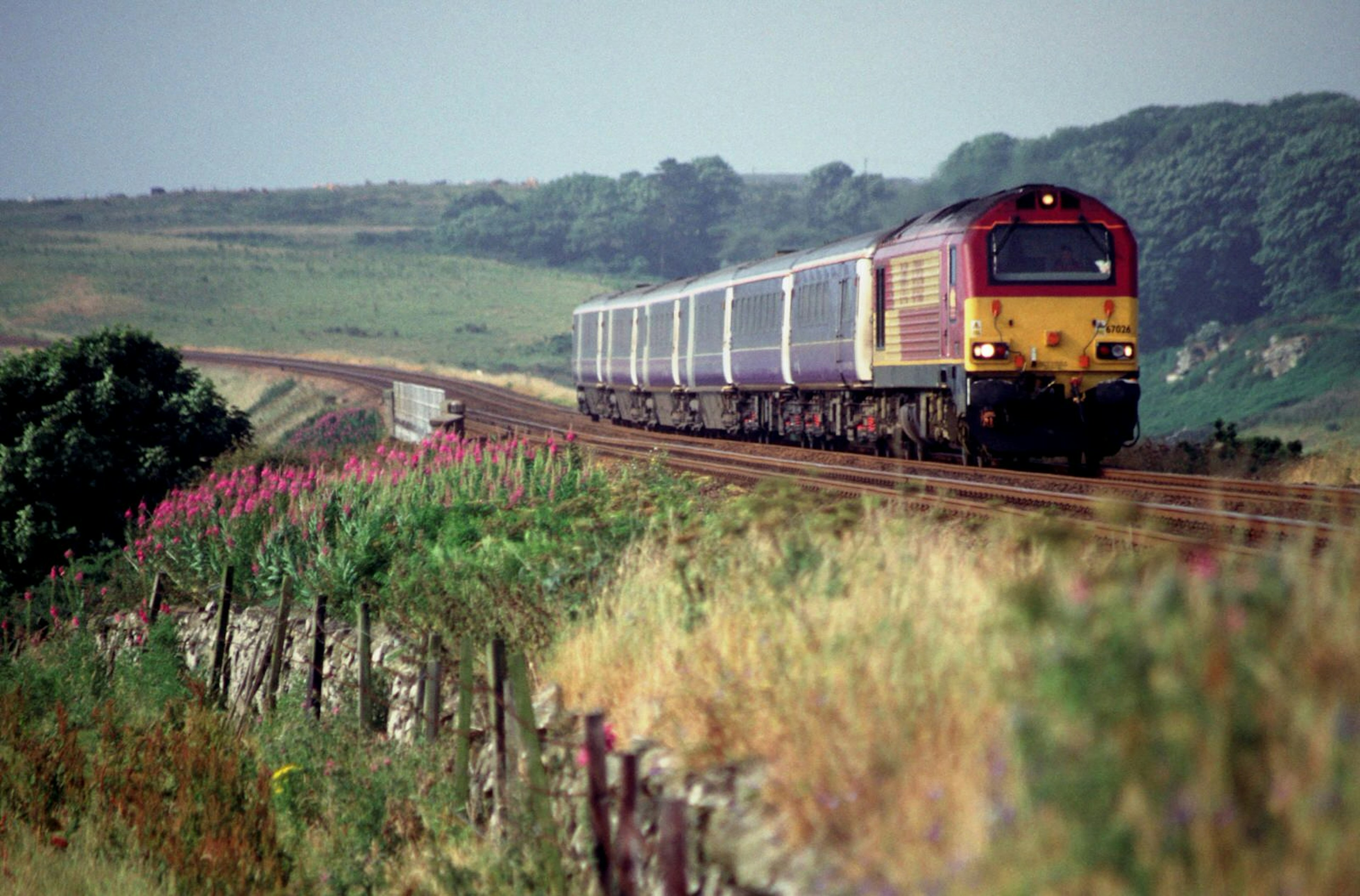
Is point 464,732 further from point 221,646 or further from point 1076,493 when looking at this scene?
point 1076,493

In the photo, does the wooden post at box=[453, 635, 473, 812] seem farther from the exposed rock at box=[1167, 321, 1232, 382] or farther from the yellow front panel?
the exposed rock at box=[1167, 321, 1232, 382]

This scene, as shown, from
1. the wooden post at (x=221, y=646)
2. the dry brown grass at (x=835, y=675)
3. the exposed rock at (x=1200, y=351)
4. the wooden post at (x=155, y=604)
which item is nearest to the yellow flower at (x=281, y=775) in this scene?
the dry brown grass at (x=835, y=675)

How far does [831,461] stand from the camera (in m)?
22.2

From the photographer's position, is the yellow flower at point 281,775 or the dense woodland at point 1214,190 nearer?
the yellow flower at point 281,775

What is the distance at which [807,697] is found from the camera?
Result: 19.0ft

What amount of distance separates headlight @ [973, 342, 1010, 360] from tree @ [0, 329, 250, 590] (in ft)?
39.9

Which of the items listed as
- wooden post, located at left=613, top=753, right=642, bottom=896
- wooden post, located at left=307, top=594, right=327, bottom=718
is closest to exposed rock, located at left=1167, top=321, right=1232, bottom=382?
wooden post, located at left=307, top=594, right=327, bottom=718

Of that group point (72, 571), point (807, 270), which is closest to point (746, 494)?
point (72, 571)

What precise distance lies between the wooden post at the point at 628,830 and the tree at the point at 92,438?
56.3 ft

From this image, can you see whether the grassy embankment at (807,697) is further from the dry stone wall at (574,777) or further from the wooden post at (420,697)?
the wooden post at (420,697)

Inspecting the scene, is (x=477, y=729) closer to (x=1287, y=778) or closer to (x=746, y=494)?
(x=746, y=494)

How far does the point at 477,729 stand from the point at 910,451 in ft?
45.0

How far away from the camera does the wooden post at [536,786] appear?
6.87 m

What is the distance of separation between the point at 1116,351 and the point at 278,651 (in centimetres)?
1100
